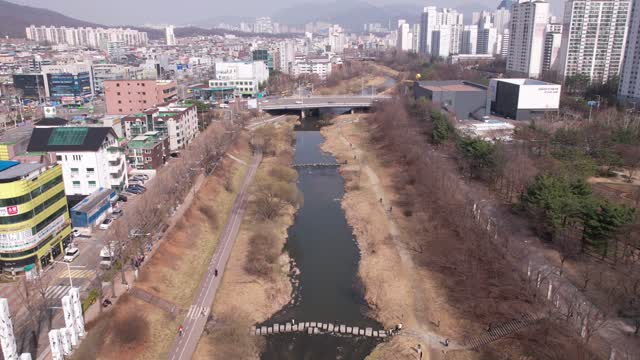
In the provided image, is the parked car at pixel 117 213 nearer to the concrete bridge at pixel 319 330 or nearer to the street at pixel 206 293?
the street at pixel 206 293

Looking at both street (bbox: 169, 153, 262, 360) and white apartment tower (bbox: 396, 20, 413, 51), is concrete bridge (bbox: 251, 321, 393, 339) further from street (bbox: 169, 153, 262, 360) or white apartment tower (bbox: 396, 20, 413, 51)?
white apartment tower (bbox: 396, 20, 413, 51)

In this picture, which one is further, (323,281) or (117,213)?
(117,213)

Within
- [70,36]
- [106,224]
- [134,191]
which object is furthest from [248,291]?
[70,36]

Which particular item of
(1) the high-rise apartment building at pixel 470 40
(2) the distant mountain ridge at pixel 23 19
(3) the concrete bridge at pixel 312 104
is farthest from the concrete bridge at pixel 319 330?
(2) the distant mountain ridge at pixel 23 19

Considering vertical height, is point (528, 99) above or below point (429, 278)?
above

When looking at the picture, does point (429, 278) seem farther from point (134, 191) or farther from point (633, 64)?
point (633, 64)

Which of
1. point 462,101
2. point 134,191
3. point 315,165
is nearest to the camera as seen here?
point 134,191

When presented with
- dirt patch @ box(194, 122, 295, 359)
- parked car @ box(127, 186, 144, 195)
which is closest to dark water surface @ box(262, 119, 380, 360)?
dirt patch @ box(194, 122, 295, 359)

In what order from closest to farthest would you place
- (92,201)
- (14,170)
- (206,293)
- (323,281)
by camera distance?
(14,170), (206,293), (323,281), (92,201)
